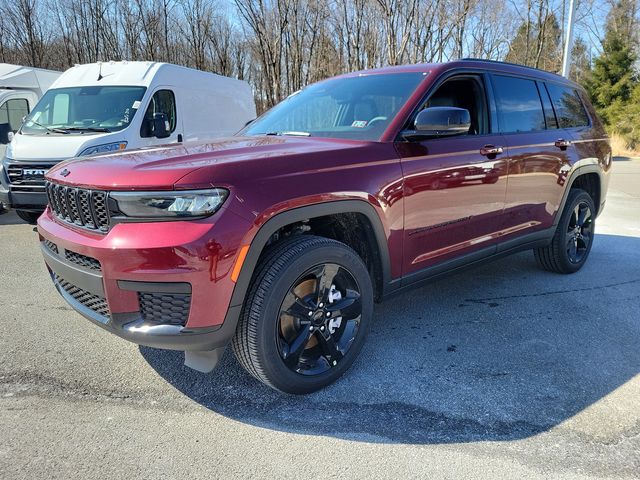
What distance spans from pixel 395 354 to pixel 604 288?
8.22ft

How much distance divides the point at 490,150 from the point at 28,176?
19.7 feet

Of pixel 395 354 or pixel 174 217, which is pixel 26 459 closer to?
pixel 174 217

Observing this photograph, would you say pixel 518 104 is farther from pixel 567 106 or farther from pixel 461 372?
pixel 461 372

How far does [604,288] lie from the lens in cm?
458

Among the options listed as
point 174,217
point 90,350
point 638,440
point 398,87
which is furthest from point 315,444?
point 398,87

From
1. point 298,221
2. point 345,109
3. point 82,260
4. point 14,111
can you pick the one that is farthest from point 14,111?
point 298,221

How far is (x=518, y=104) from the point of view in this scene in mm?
4102

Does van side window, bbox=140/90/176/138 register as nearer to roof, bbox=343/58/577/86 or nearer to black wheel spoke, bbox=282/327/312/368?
roof, bbox=343/58/577/86

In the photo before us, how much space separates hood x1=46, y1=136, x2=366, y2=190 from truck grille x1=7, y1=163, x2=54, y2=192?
416cm

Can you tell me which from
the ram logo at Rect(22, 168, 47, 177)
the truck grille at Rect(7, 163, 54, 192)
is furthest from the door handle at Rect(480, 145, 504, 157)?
the ram logo at Rect(22, 168, 47, 177)

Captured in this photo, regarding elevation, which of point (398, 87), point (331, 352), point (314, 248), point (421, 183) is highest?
point (398, 87)

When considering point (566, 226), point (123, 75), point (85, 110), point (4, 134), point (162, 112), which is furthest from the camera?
point (4, 134)

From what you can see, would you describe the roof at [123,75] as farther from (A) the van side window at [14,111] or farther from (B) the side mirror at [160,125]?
(A) the van side window at [14,111]

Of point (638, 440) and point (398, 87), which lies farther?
point (398, 87)
